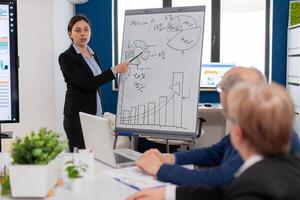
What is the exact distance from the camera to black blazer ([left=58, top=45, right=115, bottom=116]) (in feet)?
9.77

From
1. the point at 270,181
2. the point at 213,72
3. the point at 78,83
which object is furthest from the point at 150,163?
the point at 213,72

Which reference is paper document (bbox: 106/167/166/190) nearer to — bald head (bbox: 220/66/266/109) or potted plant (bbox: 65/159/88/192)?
potted plant (bbox: 65/159/88/192)

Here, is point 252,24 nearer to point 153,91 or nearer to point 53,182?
point 153,91

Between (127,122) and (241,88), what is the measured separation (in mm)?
1514

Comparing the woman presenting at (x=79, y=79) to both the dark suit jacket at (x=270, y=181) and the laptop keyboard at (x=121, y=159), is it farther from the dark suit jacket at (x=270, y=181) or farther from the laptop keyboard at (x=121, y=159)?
the dark suit jacket at (x=270, y=181)

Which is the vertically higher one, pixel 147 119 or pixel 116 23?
pixel 116 23

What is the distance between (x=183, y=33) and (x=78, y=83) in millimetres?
1023

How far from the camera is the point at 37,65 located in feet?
12.5

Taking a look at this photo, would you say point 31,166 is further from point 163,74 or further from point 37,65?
point 37,65

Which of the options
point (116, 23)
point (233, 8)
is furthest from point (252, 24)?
point (116, 23)

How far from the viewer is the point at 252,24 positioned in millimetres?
4918

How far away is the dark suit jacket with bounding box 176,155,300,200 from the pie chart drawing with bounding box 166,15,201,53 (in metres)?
1.44

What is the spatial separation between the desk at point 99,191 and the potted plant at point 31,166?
75 millimetres

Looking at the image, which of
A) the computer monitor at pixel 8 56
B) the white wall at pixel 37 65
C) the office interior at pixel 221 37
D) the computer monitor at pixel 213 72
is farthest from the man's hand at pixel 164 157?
the computer monitor at pixel 213 72
